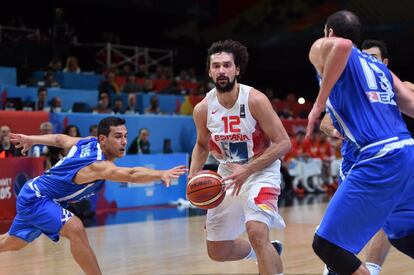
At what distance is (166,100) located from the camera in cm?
1594

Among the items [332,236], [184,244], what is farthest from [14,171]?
[332,236]

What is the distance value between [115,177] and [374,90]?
1979 mm

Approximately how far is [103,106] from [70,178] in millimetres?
8567

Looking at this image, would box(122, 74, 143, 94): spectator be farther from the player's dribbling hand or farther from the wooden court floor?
the player's dribbling hand

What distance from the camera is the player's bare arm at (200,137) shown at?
17.0 feet

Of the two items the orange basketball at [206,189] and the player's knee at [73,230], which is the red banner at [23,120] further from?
the orange basketball at [206,189]

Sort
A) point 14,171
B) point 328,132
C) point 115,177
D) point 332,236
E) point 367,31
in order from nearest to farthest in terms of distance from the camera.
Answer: point 332,236
point 115,177
point 328,132
point 14,171
point 367,31

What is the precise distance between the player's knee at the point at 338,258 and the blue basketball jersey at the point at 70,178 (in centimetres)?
208

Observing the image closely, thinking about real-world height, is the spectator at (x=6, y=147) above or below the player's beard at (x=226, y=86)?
below

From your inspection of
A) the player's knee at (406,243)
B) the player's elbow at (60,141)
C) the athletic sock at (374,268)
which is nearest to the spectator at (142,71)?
the player's elbow at (60,141)

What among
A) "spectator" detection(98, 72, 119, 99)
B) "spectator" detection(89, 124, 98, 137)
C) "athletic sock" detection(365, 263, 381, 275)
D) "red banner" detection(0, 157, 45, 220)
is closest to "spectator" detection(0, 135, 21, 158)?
"red banner" detection(0, 157, 45, 220)

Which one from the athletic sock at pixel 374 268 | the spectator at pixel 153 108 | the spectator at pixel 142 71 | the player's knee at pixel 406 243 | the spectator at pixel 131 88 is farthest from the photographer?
the spectator at pixel 142 71

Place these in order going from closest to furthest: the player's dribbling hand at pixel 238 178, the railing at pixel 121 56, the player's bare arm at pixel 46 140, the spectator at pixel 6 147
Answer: the player's dribbling hand at pixel 238 178 → the player's bare arm at pixel 46 140 → the spectator at pixel 6 147 → the railing at pixel 121 56

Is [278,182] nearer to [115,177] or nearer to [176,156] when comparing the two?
[115,177]
